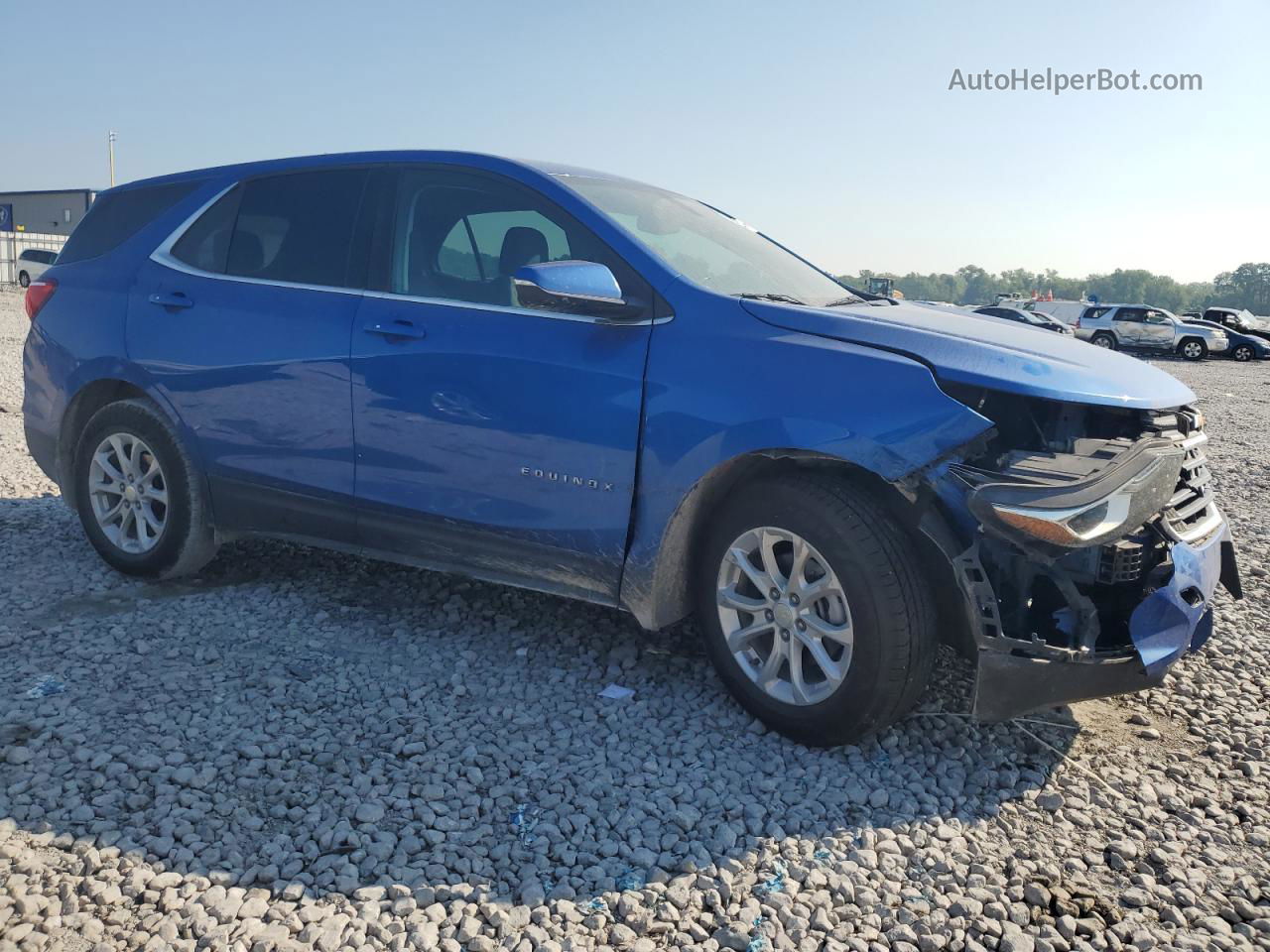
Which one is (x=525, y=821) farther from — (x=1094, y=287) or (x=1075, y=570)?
(x=1094, y=287)

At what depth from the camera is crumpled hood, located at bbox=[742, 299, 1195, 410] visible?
2885 millimetres

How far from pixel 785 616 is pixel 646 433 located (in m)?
0.73

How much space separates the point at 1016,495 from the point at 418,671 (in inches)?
86.3

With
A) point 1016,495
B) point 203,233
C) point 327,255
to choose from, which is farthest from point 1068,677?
point 203,233

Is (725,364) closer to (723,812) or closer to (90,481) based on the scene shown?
(723,812)

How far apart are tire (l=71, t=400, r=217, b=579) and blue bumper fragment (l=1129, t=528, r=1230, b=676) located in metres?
3.70

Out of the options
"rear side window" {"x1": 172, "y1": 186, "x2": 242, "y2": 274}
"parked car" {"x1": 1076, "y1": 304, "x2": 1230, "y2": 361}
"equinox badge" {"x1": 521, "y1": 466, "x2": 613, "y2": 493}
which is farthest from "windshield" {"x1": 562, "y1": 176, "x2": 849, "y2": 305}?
"parked car" {"x1": 1076, "y1": 304, "x2": 1230, "y2": 361}

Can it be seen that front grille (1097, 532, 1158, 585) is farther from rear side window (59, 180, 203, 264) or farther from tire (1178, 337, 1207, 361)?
tire (1178, 337, 1207, 361)

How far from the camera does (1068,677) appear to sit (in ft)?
9.31

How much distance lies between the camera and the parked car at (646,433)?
288 centimetres

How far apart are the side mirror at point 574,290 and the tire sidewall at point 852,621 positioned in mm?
776

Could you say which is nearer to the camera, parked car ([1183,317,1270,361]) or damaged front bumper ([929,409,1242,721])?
damaged front bumper ([929,409,1242,721])

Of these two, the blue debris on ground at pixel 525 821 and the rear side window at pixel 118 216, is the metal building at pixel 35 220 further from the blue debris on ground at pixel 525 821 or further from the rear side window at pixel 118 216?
the blue debris on ground at pixel 525 821

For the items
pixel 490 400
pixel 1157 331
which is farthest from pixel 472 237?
pixel 1157 331
